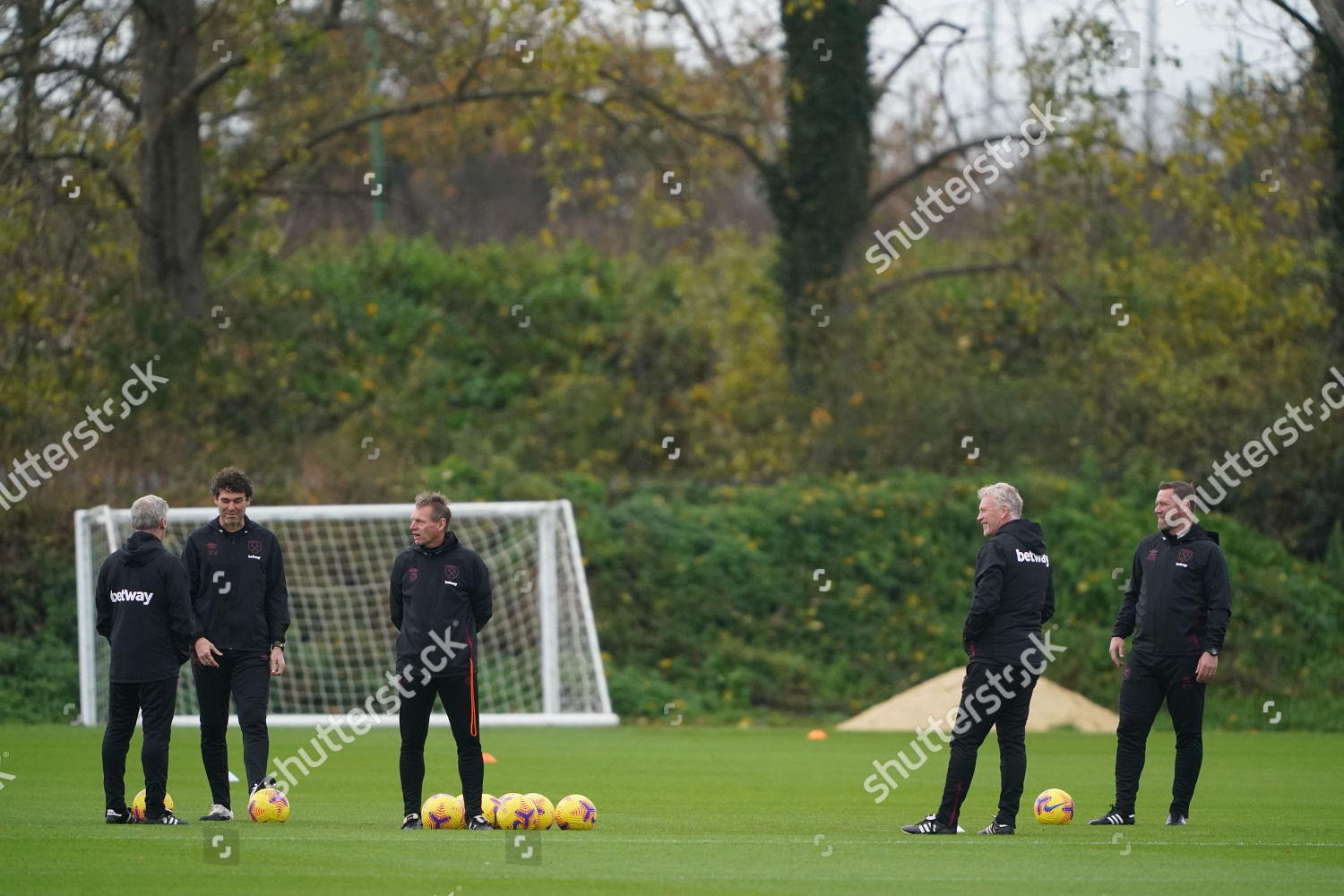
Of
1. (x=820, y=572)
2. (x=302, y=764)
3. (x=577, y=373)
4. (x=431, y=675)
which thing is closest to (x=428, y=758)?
(x=302, y=764)

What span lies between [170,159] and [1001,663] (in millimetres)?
19318

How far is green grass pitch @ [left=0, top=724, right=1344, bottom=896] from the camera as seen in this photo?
7.55 m

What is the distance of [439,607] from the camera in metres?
9.47

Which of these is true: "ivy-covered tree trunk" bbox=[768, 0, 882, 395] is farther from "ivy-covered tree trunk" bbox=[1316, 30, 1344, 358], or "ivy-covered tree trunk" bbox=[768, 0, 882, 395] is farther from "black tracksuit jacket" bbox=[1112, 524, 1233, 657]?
"black tracksuit jacket" bbox=[1112, 524, 1233, 657]

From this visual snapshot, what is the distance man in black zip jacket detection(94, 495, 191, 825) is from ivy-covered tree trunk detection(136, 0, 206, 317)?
53.5ft

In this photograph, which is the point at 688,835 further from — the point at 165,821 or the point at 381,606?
the point at 381,606

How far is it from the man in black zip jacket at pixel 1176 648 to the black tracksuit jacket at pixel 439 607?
13.5 feet

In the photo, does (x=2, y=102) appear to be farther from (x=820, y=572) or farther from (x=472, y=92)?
(x=820, y=572)

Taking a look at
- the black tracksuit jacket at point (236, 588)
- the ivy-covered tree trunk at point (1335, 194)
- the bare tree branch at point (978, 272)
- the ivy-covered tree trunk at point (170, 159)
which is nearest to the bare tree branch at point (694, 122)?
the bare tree branch at point (978, 272)

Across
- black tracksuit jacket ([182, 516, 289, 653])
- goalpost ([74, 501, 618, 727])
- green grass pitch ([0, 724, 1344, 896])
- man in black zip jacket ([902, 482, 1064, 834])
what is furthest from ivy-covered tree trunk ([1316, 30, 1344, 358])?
black tracksuit jacket ([182, 516, 289, 653])

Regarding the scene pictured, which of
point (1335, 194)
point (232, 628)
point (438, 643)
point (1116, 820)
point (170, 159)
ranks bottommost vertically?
point (1116, 820)

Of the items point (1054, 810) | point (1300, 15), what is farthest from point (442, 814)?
point (1300, 15)

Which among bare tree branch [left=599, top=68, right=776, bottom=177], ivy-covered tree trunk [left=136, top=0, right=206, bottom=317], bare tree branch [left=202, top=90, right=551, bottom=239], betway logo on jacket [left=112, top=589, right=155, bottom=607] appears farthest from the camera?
bare tree branch [left=599, top=68, right=776, bottom=177]

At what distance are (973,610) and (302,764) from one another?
706 cm
